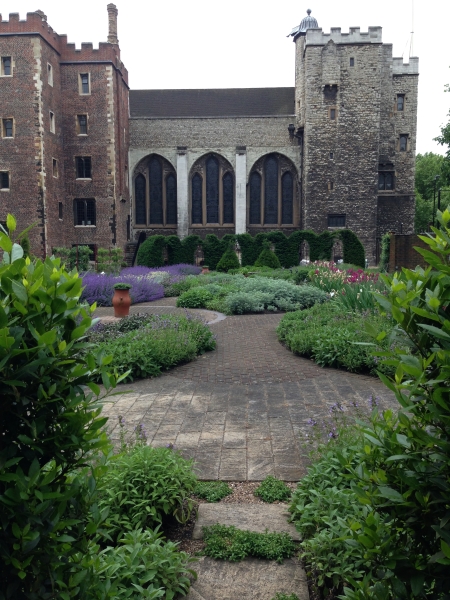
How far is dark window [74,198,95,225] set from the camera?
3409 cm

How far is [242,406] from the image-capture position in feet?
20.8

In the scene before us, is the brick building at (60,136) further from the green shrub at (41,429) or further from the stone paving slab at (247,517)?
the green shrub at (41,429)

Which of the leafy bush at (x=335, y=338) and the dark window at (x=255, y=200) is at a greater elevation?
the dark window at (x=255, y=200)

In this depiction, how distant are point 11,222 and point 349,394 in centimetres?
553

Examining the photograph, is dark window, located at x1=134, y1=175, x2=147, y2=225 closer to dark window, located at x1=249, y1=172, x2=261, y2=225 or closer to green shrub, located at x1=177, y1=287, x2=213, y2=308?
dark window, located at x1=249, y1=172, x2=261, y2=225

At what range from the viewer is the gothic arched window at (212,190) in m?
39.3

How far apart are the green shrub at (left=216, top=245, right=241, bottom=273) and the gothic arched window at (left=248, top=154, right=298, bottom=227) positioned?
11255 millimetres

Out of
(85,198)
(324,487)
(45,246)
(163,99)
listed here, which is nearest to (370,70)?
(163,99)

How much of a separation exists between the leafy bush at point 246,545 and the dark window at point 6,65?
33368 millimetres

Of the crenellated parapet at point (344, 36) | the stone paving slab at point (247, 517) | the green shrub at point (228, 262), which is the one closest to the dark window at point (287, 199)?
the crenellated parapet at point (344, 36)

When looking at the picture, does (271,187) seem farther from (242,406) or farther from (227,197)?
(242,406)

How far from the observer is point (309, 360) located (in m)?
8.86

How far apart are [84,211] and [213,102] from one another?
1455 cm

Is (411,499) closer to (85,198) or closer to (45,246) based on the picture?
(45,246)
